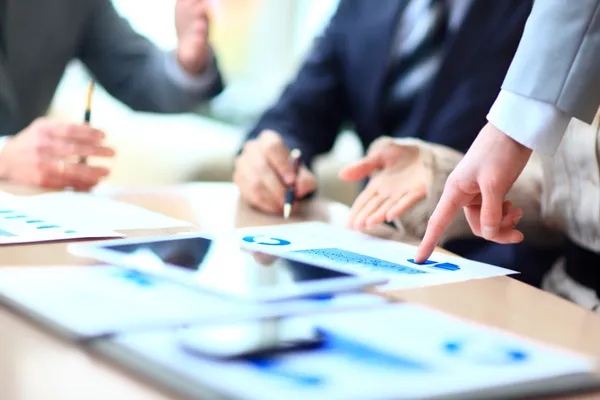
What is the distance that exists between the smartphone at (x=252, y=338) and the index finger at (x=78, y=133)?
749 millimetres

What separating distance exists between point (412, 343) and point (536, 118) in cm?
28

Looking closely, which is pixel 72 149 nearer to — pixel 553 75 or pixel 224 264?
pixel 224 264

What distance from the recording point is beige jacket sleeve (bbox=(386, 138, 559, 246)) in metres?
0.96

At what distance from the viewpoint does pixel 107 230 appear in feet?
2.82

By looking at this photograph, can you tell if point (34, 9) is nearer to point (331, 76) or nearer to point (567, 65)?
point (331, 76)

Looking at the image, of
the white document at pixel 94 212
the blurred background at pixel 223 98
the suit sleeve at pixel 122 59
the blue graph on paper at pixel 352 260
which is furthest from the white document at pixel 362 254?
the blurred background at pixel 223 98

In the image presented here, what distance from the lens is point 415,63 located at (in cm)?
135

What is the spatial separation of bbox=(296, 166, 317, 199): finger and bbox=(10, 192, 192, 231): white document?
0.21 metres

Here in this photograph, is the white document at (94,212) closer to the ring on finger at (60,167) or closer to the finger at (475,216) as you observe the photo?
the ring on finger at (60,167)

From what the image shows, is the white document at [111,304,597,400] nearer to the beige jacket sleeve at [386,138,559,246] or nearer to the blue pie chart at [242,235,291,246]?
the blue pie chart at [242,235,291,246]

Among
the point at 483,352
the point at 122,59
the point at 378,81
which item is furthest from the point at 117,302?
the point at 122,59

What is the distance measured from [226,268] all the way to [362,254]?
7.3 inches

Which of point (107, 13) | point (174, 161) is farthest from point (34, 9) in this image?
point (174, 161)

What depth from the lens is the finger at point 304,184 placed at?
1111mm
